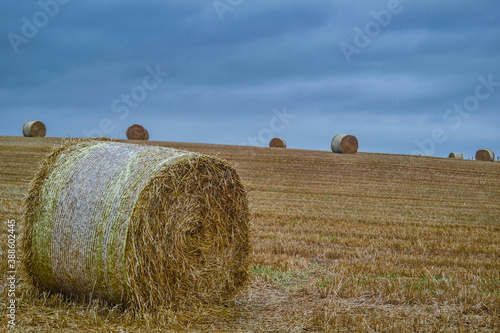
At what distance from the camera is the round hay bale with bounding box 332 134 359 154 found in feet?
118

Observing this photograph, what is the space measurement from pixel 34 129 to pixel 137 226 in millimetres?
37606

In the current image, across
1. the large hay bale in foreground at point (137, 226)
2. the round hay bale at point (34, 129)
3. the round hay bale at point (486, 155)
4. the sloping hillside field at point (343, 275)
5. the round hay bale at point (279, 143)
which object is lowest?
the sloping hillside field at point (343, 275)


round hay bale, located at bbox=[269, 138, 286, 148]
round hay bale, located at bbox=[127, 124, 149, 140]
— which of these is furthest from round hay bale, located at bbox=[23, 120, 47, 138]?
round hay bale, located at bbox=[269, 138, 286, 148]

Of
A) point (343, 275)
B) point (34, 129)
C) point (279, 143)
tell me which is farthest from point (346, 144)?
point (343, 275)

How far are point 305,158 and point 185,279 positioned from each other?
25.7m

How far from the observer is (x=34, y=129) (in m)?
38.6

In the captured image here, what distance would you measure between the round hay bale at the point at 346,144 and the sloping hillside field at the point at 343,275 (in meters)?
17.8

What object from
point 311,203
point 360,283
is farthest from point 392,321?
point 311,203

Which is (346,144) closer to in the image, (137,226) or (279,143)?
(279,143)

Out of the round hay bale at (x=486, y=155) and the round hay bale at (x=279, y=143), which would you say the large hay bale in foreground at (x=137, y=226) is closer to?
the round hay bale at (x=279, y=143)

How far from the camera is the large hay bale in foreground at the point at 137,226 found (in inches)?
196

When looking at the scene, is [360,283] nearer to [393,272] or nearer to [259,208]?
[393,272]

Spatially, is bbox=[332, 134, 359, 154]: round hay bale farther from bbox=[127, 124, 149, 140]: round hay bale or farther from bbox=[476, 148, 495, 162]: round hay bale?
bbox=[127, 124, 149, 140]: round hay bale

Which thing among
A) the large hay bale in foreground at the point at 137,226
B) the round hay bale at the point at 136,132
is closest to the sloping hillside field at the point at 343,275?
the large hay bale in foreground at the point at 137,226
